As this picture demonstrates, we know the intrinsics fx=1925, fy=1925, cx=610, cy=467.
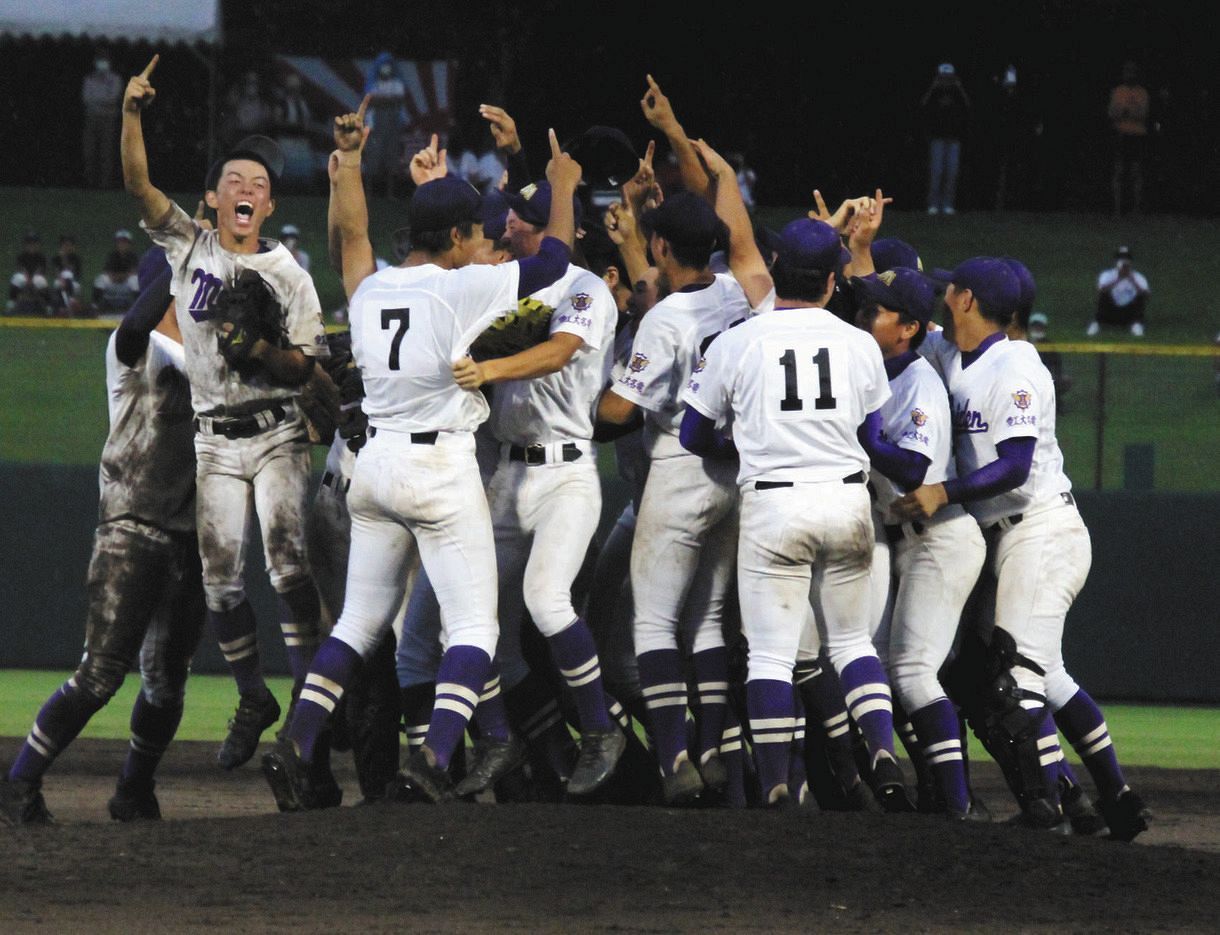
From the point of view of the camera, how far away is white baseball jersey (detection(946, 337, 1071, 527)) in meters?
6.54

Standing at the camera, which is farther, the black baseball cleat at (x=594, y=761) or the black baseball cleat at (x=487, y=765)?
the black baseball cleat at (x=594, y=761)

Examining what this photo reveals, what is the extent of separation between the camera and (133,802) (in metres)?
7.16

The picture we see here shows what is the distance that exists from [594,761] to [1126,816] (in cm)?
200

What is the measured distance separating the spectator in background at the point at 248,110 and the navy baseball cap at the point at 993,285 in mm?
19157

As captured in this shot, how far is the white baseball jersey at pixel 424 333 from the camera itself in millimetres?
5984

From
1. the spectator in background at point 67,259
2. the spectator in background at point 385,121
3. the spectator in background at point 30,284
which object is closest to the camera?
the spectator in background at point 30,284

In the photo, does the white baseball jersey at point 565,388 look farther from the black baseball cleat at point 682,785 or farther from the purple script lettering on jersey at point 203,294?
the black baseball cleat at point 682,785

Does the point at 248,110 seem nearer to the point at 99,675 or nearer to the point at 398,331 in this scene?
the point at 99,675

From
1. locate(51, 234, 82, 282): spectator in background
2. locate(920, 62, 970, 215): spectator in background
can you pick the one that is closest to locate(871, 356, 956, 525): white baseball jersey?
locate(51, 234, 82, 282): spectator in background

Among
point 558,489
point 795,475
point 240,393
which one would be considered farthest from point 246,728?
point 795,475

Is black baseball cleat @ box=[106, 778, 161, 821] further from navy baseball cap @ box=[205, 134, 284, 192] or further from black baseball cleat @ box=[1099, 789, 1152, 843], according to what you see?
black baseball cleat @ box=[1099, 789, 1152, 843]

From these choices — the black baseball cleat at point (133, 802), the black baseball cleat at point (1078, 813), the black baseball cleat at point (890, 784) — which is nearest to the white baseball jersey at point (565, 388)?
the black baseball cleat at point (890, 784)

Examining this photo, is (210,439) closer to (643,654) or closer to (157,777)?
(643,654)

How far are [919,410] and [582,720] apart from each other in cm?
152
